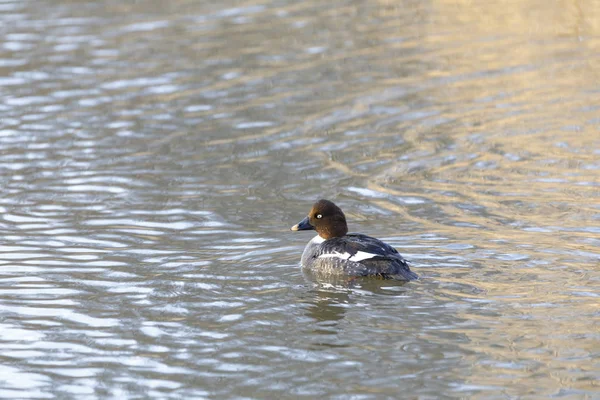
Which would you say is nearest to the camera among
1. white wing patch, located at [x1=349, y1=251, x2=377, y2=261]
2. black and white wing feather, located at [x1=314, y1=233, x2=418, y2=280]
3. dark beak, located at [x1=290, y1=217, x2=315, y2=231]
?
black and white wing feather, located at [x1=314, y1=233, x2=418, y2=280]

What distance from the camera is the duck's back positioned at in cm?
998

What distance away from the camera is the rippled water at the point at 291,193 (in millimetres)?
8266

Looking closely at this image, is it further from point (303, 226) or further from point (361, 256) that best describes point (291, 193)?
point (361, 256)

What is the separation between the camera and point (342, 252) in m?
10.6

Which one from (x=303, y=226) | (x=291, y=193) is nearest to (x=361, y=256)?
(x=303, y=226)

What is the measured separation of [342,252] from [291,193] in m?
3.12

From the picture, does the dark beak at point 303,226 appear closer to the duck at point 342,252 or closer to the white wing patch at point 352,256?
the duck at point 342,252

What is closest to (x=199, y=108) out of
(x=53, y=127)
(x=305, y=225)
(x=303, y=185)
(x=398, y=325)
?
(x=53, y=127)

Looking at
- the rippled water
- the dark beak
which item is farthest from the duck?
the rippled water

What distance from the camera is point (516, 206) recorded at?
491 inches

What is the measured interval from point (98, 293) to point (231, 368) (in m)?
2.45

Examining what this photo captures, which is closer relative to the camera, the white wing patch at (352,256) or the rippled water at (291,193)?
the rippled water at (291,193)

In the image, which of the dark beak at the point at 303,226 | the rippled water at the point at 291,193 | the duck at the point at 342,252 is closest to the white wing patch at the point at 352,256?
the duck at the point at 342,252

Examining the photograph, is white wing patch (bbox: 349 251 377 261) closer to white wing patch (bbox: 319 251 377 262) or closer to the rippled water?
white wing patch (bbox: 319 251 377 262)
